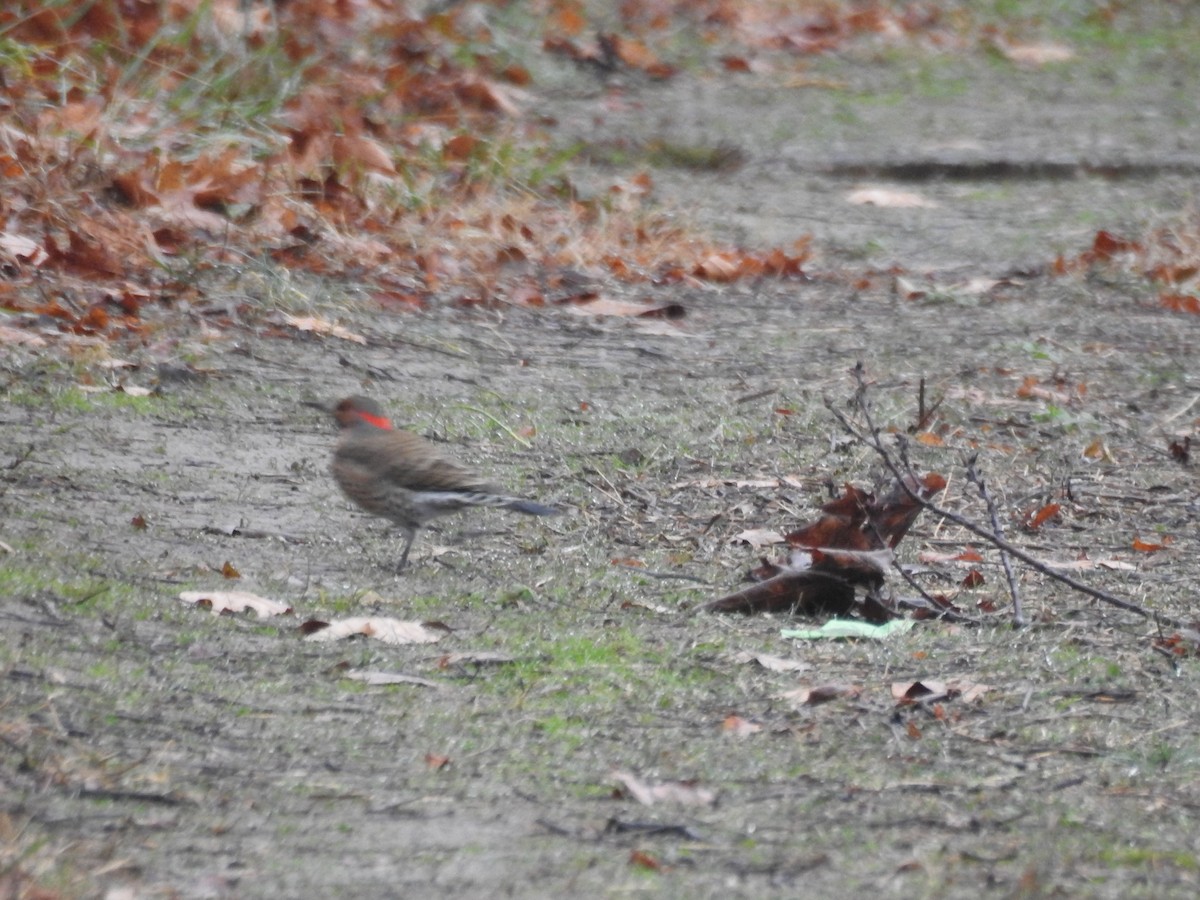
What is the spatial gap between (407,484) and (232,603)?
2.63ft

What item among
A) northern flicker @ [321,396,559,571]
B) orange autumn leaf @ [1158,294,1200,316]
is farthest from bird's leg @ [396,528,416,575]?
orange autumn leaf @ [1158,294,1200,316]

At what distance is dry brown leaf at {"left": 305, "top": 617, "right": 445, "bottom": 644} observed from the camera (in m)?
3.90

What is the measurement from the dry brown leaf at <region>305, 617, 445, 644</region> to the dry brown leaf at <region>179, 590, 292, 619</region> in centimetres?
13

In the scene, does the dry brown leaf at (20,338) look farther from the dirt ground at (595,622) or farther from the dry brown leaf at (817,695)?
the dry brown leaf at (817,695)

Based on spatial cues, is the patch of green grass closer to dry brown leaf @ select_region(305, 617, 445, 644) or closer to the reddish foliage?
the reddish foliage

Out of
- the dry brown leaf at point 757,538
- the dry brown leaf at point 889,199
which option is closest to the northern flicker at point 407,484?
the dry brown leaf at point 757,538

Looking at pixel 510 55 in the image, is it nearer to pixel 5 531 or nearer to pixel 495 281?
pixel 495 281

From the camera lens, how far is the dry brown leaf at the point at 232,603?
398 centimetres

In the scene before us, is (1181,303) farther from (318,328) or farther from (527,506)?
(527,506)

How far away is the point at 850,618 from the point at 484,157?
5199mm

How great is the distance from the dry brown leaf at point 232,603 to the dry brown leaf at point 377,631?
0.42ft

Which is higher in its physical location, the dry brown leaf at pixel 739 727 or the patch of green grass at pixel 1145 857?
the patch of green grass at pixel 1145 857

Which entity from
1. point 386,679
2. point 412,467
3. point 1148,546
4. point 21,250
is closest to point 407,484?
point 412,467

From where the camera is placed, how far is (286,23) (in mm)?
10531
